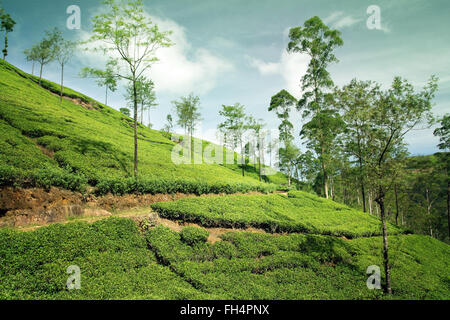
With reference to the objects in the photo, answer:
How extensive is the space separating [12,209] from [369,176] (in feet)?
56.0

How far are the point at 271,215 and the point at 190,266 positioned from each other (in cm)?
836


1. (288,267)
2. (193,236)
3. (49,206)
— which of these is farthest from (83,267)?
(288,267)

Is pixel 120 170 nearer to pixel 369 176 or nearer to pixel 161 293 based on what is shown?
pixel 161 293

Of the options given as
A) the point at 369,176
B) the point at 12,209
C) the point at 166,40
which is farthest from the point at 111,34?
the point at 369,176

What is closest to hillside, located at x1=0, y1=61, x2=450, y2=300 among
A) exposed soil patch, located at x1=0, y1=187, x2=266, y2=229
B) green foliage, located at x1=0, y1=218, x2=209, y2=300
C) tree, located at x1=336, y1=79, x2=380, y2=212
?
green foliage, located at x1=0, y1=218, x2=209, y2=300

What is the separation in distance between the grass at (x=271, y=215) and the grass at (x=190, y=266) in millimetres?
1590

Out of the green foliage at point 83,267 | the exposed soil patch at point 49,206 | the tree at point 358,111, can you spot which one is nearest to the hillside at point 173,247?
the green foliage at point 83,267

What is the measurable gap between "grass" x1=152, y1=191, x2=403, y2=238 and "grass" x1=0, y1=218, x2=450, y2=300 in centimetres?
159

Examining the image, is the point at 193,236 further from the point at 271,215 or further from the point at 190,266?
the point at 271,215

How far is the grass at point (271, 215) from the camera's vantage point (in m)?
12.0

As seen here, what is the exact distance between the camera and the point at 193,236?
10.1m

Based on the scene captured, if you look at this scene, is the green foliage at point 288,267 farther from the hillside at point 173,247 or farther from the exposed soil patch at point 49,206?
the exposed soil patch at point 49,206

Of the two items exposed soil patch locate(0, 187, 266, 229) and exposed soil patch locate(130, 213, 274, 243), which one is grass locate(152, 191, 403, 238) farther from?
exposed soil patch locate(0, 187, 266, 229)

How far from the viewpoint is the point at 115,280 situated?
6848mm
